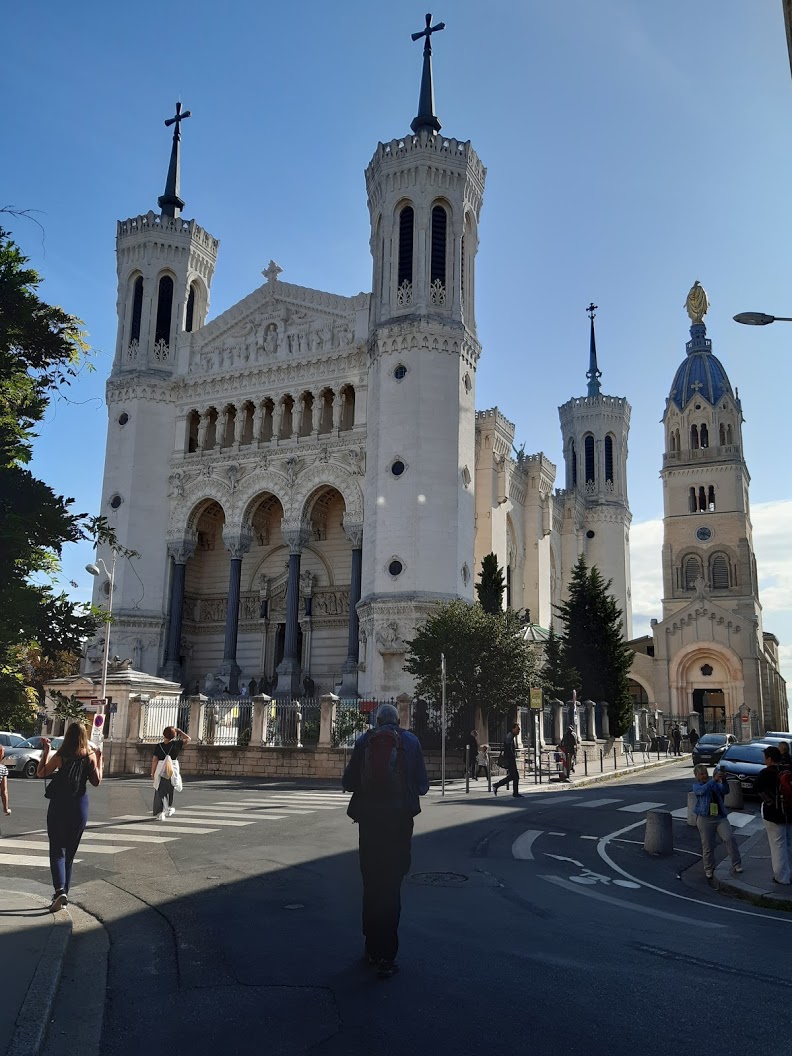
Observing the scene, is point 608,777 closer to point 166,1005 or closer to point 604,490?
point 166,1005

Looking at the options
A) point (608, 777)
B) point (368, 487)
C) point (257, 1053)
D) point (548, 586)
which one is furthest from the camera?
point (548, 586)

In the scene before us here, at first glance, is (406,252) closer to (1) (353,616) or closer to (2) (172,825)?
(1) (353,616)

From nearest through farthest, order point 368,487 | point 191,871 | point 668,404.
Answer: point 191,871
point 368,487
point 668,404

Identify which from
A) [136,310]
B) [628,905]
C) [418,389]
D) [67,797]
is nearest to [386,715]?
[67,797]

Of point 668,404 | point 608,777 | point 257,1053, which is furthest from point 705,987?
point 668,404

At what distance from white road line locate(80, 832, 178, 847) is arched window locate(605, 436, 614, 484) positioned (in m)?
56.0

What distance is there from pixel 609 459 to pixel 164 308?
33.7 meters

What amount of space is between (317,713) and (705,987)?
86.5ft

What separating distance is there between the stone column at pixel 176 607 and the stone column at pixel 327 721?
1547 cm

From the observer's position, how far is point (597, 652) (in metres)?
43.3

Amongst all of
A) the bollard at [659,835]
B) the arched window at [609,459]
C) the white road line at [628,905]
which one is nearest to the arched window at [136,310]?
the arched window at [609,459]

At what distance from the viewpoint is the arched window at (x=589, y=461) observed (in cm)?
6569

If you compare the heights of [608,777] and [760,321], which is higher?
[760,321]

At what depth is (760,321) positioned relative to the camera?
1272cm
